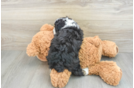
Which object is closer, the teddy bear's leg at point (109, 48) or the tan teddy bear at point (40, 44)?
the tan teddy bear at point (40, 44)

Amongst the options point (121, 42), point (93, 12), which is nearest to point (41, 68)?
point (93, 12)

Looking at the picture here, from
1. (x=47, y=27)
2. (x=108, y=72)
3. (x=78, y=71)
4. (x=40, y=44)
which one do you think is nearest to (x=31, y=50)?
(x=40, y=44)

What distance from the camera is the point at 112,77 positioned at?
2.37 ft

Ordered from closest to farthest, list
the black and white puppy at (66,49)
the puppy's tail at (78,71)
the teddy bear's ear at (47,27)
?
1. the black and white puppy at (66,49)
2. the puppy's tail at (78,71)
3. the teddy bear's ear at (47,27)

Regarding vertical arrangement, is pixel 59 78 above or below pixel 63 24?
below

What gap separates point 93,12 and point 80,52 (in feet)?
1.13

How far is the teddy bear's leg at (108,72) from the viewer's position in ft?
2.38

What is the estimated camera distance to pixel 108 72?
29.5 inches

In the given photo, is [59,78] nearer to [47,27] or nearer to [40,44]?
[40,44]

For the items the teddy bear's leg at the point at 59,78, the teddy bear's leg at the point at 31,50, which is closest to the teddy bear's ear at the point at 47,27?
the teddy bear's leg at the point at 31,50

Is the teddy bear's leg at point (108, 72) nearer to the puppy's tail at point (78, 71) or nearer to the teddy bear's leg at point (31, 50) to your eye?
the puppy's tail at point (78, 71)

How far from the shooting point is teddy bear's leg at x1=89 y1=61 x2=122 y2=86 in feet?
2.38

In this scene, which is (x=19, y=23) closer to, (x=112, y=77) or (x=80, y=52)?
(x=80, y=52)

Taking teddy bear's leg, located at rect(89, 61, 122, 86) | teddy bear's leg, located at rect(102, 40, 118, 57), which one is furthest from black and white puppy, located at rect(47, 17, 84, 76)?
teddy bear's leg, located at rect(102, 40, 118, 57)
